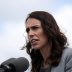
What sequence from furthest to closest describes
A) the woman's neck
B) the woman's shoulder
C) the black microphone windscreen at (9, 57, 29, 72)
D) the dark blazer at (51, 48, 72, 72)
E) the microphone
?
the woman's neck
the woman's shoulder
the dark blazer at (51, 48, 72, 72)
the black microphone windscreen at (9, 57, 29, 72)
the microphone

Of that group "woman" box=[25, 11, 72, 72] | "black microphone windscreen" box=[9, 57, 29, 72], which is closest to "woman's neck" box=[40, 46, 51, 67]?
"woman" box=[25, 11, 72, 72]

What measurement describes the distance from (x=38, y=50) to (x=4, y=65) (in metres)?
1.72

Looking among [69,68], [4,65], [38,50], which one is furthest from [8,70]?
[38,50]

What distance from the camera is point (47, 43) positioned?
5168 mm

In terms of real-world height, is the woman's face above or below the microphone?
above

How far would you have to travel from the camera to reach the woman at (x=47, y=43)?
4988mm

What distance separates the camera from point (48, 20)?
536 centimetres

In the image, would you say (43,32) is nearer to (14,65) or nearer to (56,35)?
(56,35)

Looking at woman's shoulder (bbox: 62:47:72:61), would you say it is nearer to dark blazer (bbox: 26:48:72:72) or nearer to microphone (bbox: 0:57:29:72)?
dark blazer (bbox: 26:48:72:72)

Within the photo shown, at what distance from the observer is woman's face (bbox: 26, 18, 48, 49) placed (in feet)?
16.4

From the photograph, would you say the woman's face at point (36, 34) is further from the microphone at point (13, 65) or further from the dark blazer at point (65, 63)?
the microphone at point (13, 65)

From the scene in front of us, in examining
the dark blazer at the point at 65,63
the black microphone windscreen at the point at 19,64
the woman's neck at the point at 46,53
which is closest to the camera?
the black microphone windscreen at the point at 19,64

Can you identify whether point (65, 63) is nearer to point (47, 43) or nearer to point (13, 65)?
point (47, 43)

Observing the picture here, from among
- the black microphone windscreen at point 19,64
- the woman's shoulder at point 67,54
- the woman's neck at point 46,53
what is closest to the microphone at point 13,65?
the black microphone windscreen at point 19,64
